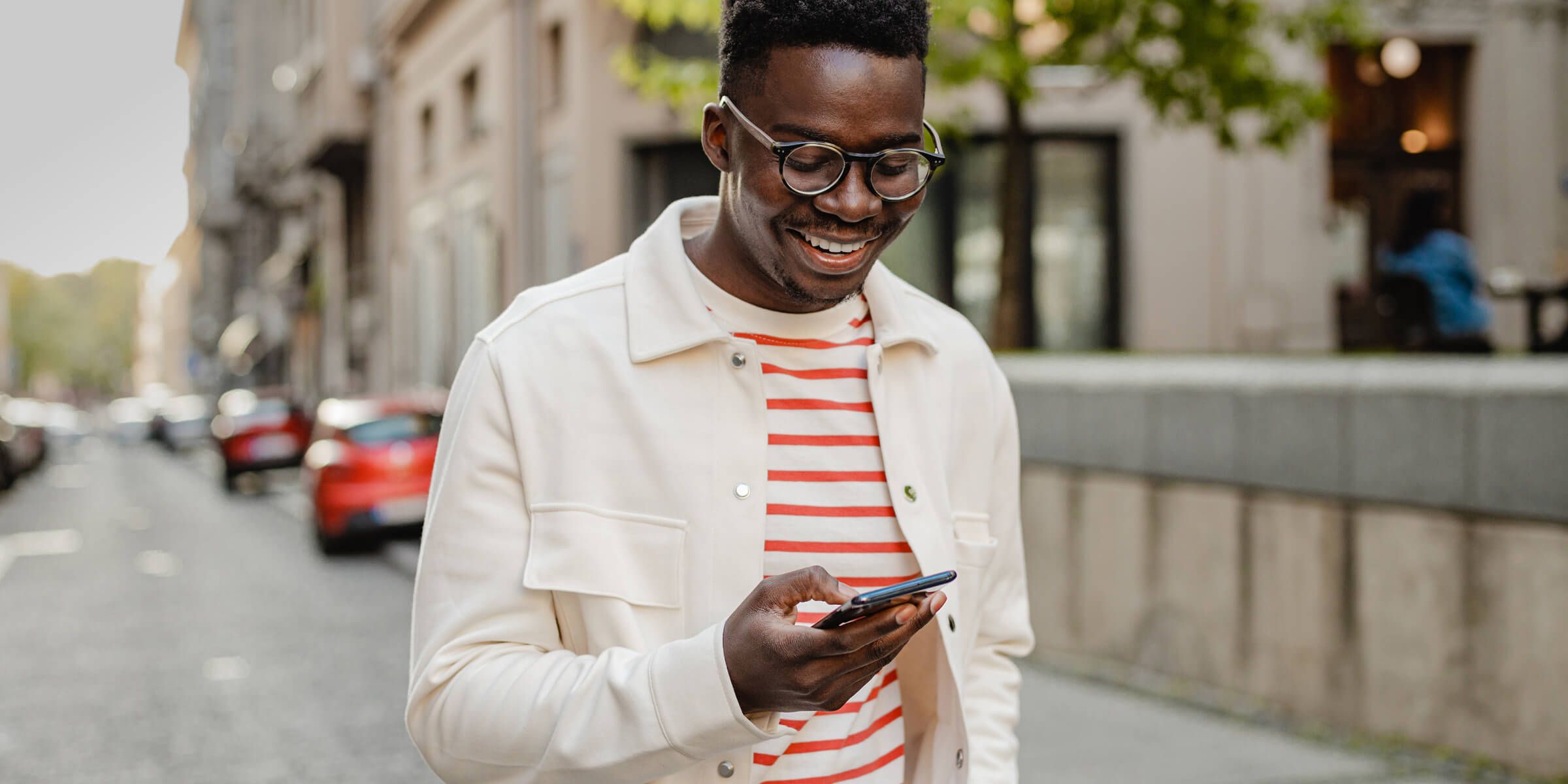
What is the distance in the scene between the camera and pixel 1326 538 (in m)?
6.18

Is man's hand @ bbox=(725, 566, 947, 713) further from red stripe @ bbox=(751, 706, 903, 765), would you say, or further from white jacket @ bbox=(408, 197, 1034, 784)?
red stripe @ bbox=(751, 706, 903, 765)

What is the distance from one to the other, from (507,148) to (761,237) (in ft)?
62.1

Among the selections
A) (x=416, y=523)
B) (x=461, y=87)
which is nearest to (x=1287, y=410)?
(x=416, y=523)

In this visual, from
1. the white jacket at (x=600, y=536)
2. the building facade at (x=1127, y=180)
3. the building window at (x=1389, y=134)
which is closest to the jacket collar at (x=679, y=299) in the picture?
the white jacket at (x=600, y=536)

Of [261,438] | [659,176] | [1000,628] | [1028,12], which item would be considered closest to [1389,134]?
[1028,12]

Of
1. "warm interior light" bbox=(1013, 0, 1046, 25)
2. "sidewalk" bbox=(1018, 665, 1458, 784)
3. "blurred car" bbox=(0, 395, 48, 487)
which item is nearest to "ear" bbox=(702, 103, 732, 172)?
"sidewalk" bbox=(1018, 665, 1458, 784)

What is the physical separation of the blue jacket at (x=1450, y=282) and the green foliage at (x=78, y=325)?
422 ft

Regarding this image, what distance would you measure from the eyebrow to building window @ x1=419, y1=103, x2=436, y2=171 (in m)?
24.9

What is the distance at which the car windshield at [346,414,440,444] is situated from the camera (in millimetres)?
14023

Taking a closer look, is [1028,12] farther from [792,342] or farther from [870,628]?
[870,628]

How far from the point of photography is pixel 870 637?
157cm

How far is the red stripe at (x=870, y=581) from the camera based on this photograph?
6.21 ft

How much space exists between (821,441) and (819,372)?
0.10m

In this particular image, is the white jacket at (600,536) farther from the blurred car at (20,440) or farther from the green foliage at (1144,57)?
the blurred car at (20,440)
